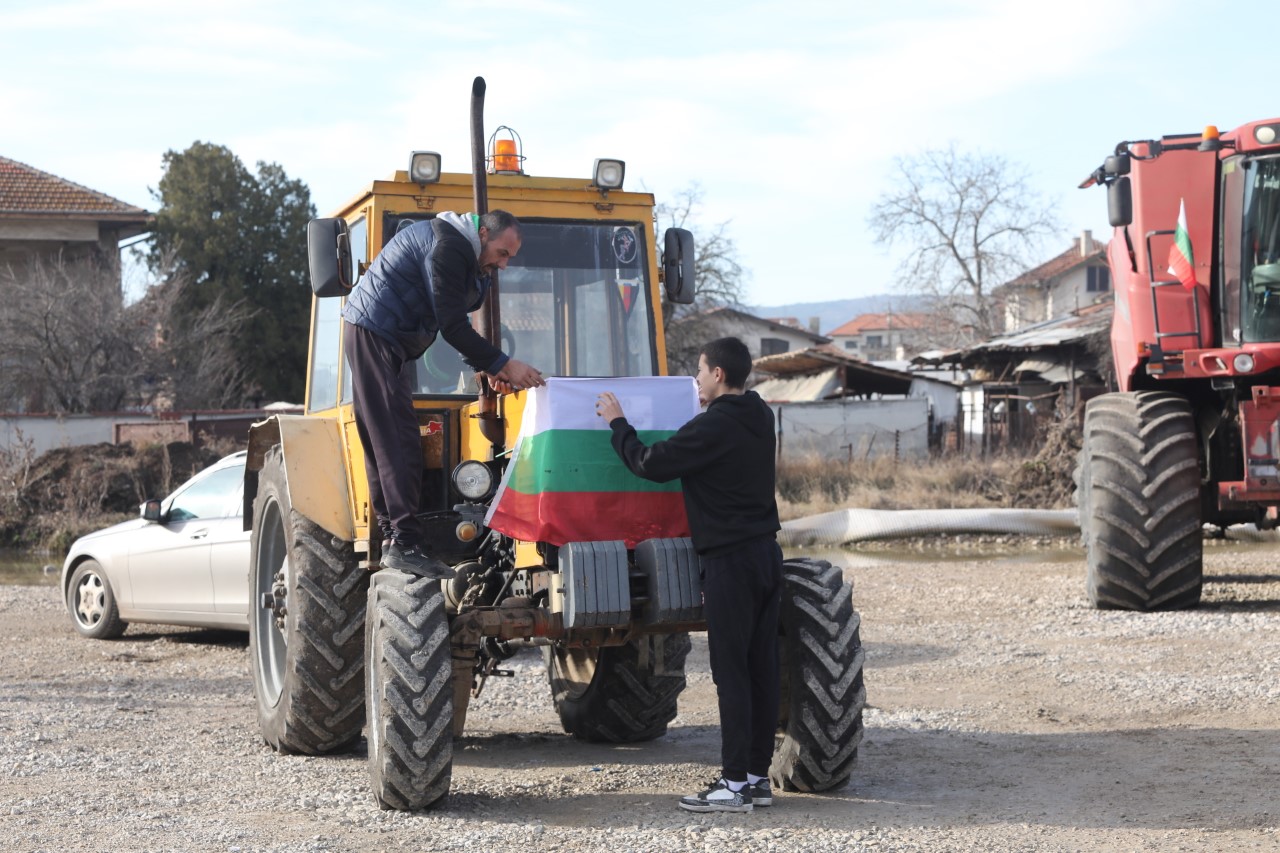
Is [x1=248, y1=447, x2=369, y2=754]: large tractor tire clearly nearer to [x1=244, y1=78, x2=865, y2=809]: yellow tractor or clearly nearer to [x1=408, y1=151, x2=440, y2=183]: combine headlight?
[x1=244, y1=78, x2=865, y2=809]: yellow tractor

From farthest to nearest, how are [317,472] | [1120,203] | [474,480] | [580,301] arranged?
[1120,203] < [580,301] < [317,472] < [474,480]

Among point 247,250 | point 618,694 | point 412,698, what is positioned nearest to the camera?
point 412,698

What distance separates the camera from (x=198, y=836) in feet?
19.4

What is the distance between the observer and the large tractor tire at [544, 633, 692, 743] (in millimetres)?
8055

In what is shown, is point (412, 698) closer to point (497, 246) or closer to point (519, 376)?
point (519, 376)

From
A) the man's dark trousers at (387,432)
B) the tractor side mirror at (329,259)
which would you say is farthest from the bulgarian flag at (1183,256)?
the man's dark trousers at (387,432)

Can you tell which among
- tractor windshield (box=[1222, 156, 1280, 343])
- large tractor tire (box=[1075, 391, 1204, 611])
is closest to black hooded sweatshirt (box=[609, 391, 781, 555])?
large tractor tire (box=[1075, 391, 1204, 611])

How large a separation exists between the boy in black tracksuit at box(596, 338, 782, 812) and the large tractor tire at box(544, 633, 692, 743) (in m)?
1.63

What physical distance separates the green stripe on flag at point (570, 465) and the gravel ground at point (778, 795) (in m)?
1.33

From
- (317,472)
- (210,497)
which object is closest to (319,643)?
(317,472)

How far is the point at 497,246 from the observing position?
21.7ft

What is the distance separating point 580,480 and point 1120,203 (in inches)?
289

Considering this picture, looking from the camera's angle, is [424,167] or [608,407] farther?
[424,167]

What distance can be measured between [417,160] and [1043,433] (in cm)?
2343
